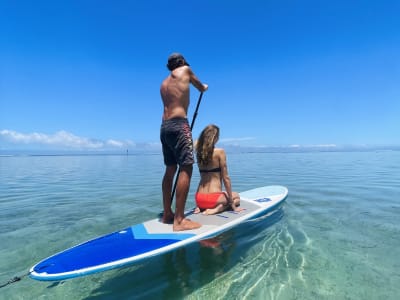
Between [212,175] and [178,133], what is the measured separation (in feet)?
4.84

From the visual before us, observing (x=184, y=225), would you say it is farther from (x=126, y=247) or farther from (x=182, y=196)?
(x=126, y=247)

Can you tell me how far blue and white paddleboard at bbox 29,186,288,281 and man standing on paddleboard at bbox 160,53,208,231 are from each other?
0.28 m

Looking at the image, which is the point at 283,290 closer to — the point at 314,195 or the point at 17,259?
the point at 17,259

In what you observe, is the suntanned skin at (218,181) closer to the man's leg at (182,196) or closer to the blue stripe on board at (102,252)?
the man's leg at (182,196)

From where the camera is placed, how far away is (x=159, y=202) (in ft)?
24.6

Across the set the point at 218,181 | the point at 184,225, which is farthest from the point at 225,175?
Answer: the point at 184,225

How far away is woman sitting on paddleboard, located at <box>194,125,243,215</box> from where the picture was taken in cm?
457

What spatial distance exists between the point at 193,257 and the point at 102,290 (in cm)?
136

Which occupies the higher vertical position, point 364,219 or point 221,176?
point 221,176

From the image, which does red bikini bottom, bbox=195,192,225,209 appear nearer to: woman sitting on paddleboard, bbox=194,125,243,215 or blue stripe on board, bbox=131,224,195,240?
woman sitting on paddleboard, bbox=194,125,243,215

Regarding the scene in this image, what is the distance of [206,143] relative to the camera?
460cm

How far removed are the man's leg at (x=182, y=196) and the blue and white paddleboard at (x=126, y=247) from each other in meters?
0.12

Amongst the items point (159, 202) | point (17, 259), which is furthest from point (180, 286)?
point (159, 202)

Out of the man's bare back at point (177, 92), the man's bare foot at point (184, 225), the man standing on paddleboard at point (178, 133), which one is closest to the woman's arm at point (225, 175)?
the man standing on paddleboard at point (178, 133)
